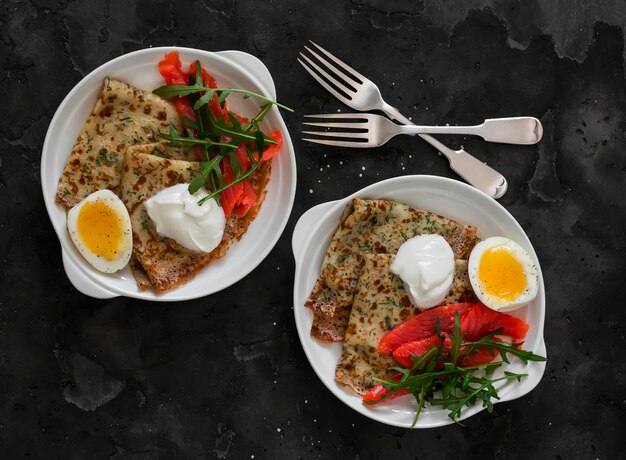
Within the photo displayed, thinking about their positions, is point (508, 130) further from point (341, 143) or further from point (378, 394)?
point (378, 394)

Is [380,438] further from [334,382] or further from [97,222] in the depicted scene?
[97,222]

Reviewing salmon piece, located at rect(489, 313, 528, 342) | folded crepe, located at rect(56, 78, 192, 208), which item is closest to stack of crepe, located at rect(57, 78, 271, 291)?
folded crepe, located at rect(56, 78, 192, 208)

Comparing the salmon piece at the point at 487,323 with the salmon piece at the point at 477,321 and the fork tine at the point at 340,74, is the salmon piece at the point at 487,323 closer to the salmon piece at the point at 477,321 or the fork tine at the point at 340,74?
the salmon piece at the point at 477,321

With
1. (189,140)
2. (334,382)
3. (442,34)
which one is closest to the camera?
(189,140)

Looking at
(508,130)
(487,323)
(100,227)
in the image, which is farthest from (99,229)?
(508,130)

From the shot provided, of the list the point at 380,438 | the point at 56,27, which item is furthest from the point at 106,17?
the point at 380,438
